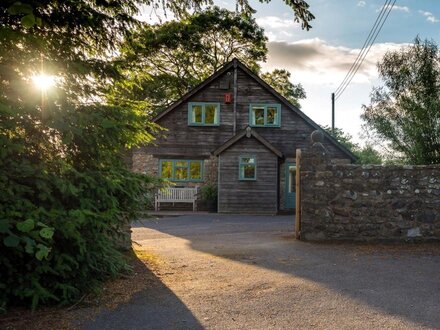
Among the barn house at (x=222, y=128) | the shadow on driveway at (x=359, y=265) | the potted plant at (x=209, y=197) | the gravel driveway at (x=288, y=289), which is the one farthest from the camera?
the barn house at (x=222, y=128)

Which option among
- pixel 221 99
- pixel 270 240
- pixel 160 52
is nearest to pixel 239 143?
pixel 221 99

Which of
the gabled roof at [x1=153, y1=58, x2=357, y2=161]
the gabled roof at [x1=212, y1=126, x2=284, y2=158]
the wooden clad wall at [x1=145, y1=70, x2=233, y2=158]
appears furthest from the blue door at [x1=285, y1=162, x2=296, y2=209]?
the wooden clad wall at [x1=145, y1=70, x2=233, y2=158]

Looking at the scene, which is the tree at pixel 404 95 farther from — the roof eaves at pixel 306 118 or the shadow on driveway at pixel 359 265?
the shadow on driveway at pixel 359 265

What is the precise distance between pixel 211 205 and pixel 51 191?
18422 mm

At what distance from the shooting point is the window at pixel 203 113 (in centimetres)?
2395

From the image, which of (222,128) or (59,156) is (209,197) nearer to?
Answer: (222,128)

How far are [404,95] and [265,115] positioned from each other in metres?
15.3

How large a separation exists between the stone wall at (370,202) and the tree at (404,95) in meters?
21.2

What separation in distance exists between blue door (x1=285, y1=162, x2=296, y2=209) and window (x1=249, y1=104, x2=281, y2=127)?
2520mm

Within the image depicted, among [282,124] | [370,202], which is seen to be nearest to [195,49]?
[282,124]

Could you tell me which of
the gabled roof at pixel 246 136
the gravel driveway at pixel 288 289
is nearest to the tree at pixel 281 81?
the gabled roof at pixel 246 136

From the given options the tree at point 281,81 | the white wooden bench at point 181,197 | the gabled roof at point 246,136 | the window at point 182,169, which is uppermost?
the tree at point 281,81

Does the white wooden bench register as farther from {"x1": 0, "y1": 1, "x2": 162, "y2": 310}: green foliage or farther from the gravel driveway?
{"x1": 0, "y1": 1, "x2": 162, "y2": 310}: green foliage

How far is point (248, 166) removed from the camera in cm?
2272
